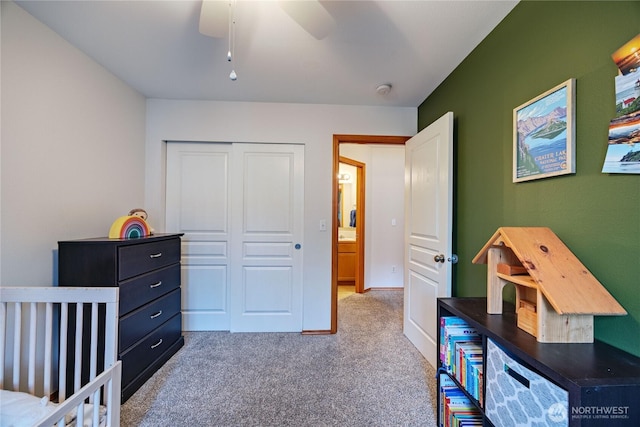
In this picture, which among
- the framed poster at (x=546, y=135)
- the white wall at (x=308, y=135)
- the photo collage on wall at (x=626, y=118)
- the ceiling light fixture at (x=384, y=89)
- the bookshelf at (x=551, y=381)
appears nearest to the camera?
the bookshelf at (x=551, y=381)

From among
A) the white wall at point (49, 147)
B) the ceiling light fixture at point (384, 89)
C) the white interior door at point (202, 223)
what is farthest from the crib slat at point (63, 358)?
the ceiling light fixture at point (384, 89)

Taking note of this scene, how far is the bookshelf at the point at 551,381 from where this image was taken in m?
0.77

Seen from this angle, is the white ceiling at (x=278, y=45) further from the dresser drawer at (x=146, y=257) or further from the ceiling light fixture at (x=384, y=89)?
the dresser drawer at (x=146, y=257)

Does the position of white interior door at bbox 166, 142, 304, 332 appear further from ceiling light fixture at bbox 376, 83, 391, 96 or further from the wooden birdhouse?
the wooden birdhouse

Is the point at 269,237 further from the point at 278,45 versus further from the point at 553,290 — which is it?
the point at 553,290

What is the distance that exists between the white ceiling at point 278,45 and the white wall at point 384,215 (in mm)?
1817

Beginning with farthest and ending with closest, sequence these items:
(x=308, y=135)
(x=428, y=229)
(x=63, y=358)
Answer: (x=308, y=135)
(x=428, y=229)
(x=63, y=358)

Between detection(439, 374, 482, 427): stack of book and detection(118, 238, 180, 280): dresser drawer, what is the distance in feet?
6.74

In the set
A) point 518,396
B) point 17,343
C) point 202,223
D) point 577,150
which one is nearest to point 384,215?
point 202,223

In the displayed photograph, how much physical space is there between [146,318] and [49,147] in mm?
1292

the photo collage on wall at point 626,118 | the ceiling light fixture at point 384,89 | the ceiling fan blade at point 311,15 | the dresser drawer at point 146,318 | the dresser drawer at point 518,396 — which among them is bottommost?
the dresser drawer at point 146,318

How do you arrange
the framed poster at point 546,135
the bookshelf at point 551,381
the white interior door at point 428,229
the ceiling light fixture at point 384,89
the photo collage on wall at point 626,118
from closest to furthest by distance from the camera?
1. the bookshelf at point 551,381
2. the photo collage on wall at point 626,118
3. the framed poster at point 546,135
4. the white interior door at point 428,229
5. the ceiling light fixture at point 384,89

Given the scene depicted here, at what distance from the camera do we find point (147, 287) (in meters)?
2.00

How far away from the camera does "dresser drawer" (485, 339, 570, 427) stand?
0.83 m
